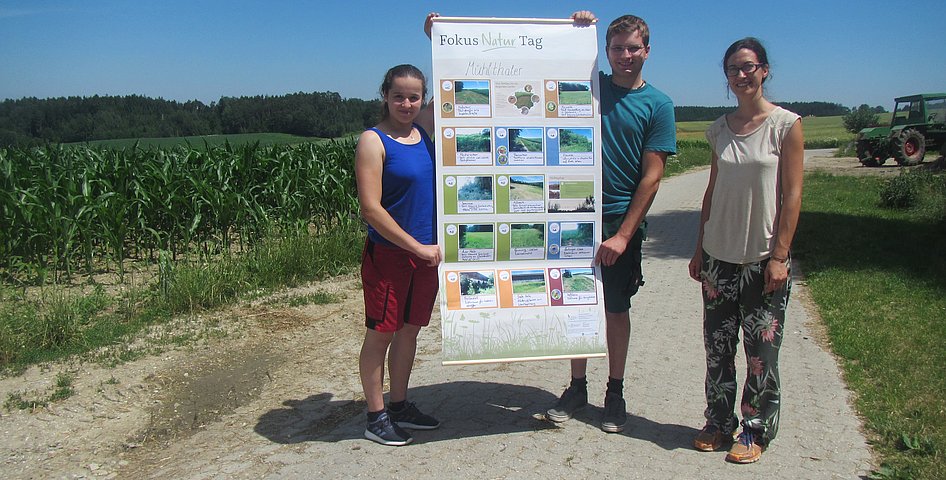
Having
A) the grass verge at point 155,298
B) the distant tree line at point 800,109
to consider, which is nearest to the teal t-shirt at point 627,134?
the grass verge at point 155,298

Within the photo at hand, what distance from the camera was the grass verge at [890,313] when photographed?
3.85 m

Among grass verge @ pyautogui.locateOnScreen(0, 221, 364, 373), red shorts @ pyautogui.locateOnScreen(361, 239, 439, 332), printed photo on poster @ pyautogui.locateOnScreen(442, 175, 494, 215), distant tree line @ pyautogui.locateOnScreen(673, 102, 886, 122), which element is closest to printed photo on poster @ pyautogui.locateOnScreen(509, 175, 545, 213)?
printed photo on poster @ pyautogui.locateOnScreen(442, 175, 494, 215)

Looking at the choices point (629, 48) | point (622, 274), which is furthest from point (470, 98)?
point (622, 274)

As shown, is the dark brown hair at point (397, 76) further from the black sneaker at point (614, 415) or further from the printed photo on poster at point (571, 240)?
the black sneaker at point (614, 415)

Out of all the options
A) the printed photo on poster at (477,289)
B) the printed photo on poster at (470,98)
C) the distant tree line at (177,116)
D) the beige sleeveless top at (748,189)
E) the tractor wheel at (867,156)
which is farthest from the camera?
the tractor wheel at (867,156)

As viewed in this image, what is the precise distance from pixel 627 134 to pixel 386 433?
82.4 inches

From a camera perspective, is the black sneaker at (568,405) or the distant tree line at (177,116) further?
the distant tree line at (177,116)

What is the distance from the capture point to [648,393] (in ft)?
15.4

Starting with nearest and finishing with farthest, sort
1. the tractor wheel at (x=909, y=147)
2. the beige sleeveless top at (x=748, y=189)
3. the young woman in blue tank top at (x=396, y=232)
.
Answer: the beige sleeveless top at (x=748, y=189) → the young woman in blue tank top at (x=396, y=232) → the tractor wheel at (x=909, y=147)

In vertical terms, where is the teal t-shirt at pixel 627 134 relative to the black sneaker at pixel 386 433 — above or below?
above

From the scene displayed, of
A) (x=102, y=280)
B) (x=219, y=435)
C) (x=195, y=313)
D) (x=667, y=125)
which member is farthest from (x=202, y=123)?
(x=667, y=125)

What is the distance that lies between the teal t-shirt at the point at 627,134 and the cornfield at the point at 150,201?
5.38 meters

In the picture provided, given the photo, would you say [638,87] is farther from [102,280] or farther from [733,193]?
[102,280]

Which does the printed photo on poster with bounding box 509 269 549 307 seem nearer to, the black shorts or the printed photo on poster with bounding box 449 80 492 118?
the black shorts
